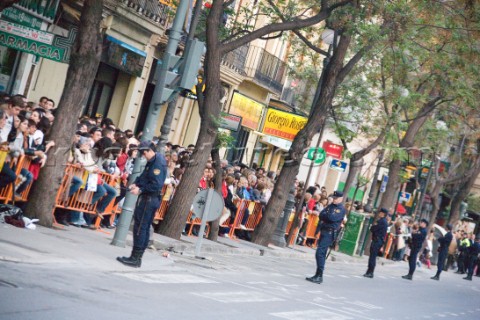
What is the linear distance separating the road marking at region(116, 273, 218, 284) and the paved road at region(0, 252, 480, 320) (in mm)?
26

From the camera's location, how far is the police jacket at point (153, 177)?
14609mm

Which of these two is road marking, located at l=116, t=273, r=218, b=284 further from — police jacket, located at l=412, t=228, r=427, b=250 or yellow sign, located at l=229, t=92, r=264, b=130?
yellow sign, located at l=229, t=92, r=264, b=130

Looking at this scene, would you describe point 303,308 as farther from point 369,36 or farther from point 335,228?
point 369,36

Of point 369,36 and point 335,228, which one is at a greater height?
point 369,36

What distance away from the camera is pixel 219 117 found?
2152cm

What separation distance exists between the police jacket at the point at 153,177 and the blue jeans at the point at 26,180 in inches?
98.2

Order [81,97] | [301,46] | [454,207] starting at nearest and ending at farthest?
[81,97]
[301,46]
[454,207]

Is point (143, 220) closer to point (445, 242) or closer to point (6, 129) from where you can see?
point (6, 129)

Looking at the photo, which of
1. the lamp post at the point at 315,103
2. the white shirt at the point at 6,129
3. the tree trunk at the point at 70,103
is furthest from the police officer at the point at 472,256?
the white shirt at the point at 6,129

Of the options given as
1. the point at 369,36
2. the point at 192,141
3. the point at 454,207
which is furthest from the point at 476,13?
the point at 454,207

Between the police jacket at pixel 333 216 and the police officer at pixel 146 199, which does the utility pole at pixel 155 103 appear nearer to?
the police officer at pixel 146 199

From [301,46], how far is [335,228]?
13990 mm

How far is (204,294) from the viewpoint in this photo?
13.5 m

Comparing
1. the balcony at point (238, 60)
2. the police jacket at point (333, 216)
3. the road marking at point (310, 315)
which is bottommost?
the road marking at point (310, 315)
